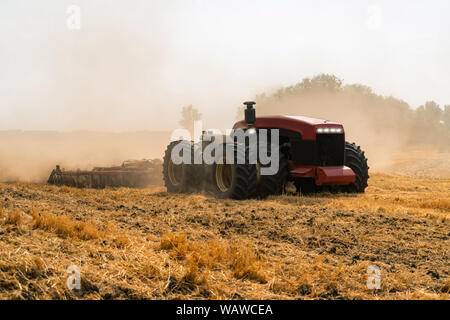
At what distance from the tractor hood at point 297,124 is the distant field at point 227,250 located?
6.62 ft

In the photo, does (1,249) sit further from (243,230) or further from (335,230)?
(335,230)

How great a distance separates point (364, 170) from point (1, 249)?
916 cm

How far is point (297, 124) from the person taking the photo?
11047mm

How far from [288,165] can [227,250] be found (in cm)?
589

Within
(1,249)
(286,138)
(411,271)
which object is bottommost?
(411,271)

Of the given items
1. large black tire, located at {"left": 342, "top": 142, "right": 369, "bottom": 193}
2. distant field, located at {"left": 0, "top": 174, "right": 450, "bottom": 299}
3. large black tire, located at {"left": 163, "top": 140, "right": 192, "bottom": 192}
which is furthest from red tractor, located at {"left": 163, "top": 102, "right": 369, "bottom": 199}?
distant field, located at {"left": 0, "top": 174, "right": 450, "bottom": 299}

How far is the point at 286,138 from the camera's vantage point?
37.7 feet

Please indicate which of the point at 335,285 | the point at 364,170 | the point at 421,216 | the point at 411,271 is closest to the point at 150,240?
the point at 335,285

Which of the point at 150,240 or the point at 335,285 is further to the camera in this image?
the point at 150,240

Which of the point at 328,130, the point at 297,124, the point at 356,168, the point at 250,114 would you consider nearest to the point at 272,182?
the point at 297,124

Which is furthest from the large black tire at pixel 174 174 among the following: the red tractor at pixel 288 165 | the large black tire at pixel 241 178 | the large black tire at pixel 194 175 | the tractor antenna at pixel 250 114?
the large black tire at pixel 241 178

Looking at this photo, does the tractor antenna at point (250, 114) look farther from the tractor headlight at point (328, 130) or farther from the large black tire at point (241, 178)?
the tractor headlight at point (328, 130)

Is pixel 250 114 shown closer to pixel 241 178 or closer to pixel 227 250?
pixel 241 178
